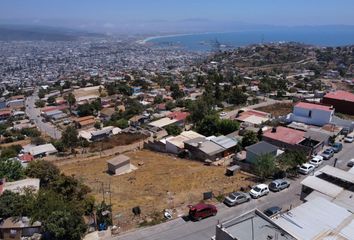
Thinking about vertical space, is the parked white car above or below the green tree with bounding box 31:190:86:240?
below

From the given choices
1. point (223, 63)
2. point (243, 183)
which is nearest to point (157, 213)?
point (243, 183)

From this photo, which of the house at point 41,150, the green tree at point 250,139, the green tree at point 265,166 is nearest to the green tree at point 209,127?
the green tree at point 250,139

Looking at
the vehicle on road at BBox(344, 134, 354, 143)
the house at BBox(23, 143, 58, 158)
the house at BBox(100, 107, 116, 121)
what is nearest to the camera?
the vehicle on road at BBox(344, 134, 354, 143)

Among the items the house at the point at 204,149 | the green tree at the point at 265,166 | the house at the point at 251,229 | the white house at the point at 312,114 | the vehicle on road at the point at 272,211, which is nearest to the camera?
the house at the point at 251,229

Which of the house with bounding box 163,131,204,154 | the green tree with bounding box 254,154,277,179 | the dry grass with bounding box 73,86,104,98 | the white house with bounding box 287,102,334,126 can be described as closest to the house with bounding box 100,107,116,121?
the dry grass with bounding box 73,86,104,98

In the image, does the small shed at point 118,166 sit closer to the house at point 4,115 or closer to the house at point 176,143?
the house at point 176,143

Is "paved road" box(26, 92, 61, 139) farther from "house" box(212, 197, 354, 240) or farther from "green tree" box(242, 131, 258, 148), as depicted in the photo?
"house" box(212, 197, 354, 240)
